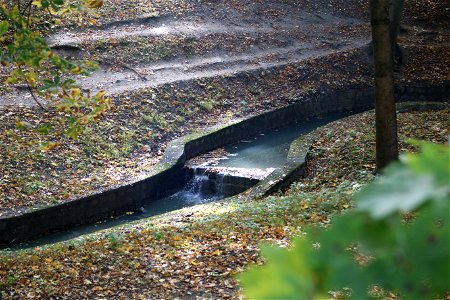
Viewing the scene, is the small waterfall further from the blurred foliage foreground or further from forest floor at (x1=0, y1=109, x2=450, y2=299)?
the blurred foliage foreground

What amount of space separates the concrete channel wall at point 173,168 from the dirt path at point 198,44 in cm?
218

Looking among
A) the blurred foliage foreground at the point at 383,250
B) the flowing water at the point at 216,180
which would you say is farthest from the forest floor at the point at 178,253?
the blurred foliage foreground at the point at 383,250

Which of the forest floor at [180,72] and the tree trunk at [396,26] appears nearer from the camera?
the forest floor at [180,72]

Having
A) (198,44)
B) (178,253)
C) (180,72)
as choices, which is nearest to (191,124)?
(180,72)

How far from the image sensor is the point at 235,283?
19.7ft

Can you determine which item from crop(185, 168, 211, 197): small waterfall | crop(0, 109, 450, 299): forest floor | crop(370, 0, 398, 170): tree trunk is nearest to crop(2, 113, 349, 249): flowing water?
crop(185, 168, 211, 197): small waterfall

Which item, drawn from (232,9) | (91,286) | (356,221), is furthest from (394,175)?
(232,9)

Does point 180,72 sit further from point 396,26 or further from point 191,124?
point 396,26

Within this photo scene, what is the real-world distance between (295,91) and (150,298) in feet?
42.1

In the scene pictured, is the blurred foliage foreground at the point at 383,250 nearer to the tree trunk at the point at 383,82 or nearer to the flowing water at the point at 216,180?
the tree trunk at the point at 383,82

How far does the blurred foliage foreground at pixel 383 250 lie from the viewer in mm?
839

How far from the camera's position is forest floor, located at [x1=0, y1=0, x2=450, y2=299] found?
677 centimetres

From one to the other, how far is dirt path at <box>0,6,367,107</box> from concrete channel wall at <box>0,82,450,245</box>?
218 centimetres

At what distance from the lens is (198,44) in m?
19.9
